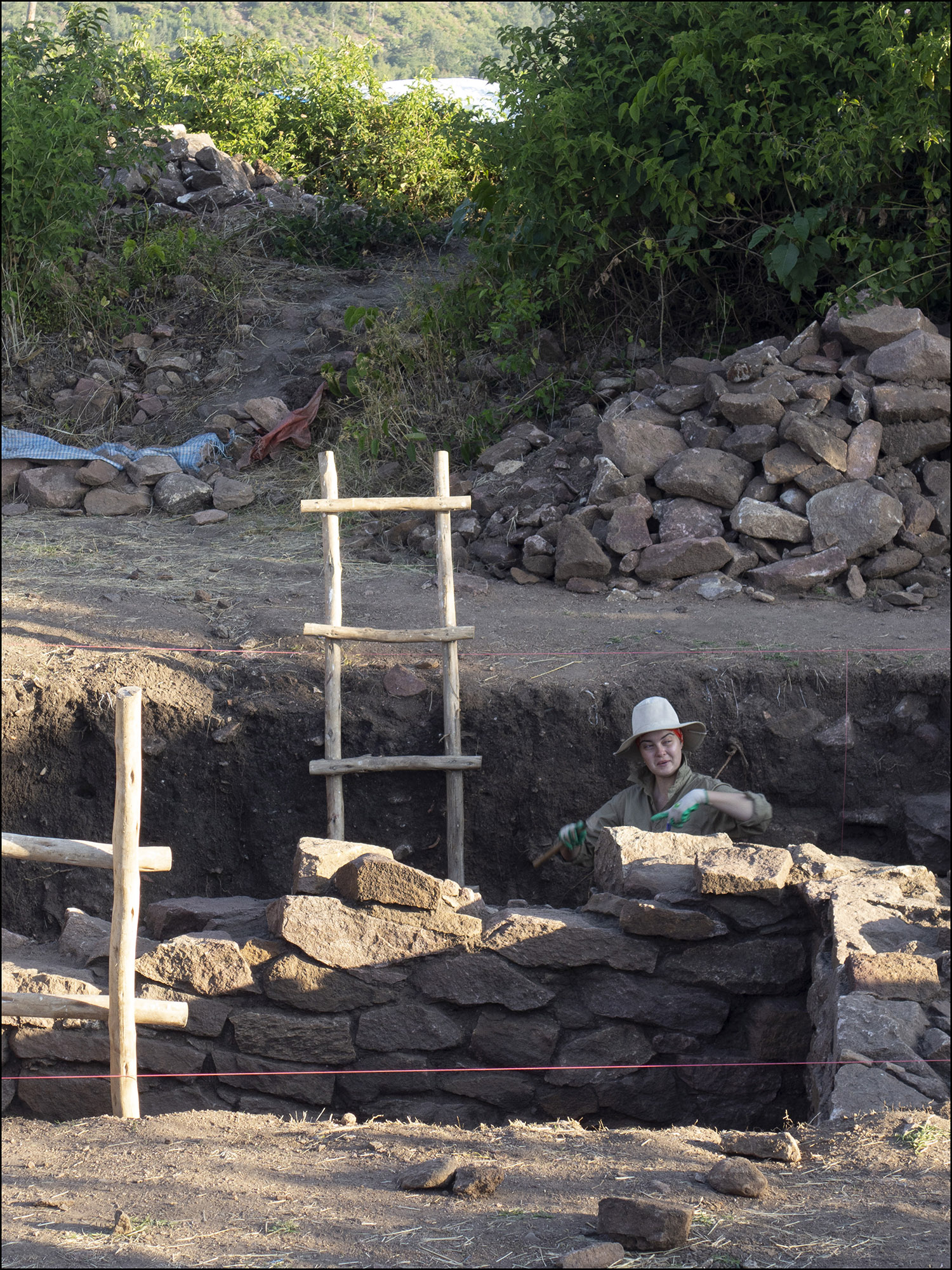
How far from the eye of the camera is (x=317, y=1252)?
267 centimetres

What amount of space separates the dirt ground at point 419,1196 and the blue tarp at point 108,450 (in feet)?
22.0

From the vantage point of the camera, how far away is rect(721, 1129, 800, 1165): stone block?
3.20 metres

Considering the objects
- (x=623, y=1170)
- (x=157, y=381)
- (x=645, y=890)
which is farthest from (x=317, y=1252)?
(x=157, y=381)

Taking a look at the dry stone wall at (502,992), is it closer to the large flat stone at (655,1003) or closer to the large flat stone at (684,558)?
the large flat stone at (655,1003)

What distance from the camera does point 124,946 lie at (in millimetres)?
3924

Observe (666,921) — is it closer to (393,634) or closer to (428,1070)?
(428,1070)

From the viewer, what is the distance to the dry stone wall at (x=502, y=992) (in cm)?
457

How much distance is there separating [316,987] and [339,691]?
1.84m

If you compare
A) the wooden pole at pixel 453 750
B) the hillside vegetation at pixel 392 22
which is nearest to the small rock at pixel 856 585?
the wooden pole at pixel 453 750

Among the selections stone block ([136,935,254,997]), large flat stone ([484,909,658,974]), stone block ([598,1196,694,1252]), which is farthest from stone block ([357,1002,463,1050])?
stone block ([598,1196,694,1252])

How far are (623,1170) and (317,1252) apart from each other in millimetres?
970

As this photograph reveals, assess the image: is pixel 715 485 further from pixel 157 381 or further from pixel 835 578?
pixel 157 381

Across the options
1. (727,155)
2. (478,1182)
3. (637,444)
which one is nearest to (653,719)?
(478,1182)

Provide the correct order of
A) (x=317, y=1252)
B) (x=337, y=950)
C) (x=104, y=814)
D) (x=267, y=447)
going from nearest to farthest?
(x=317, y=1252)
(x=337, y=950)
(x=104, y=814)
(x=267, y=447)
